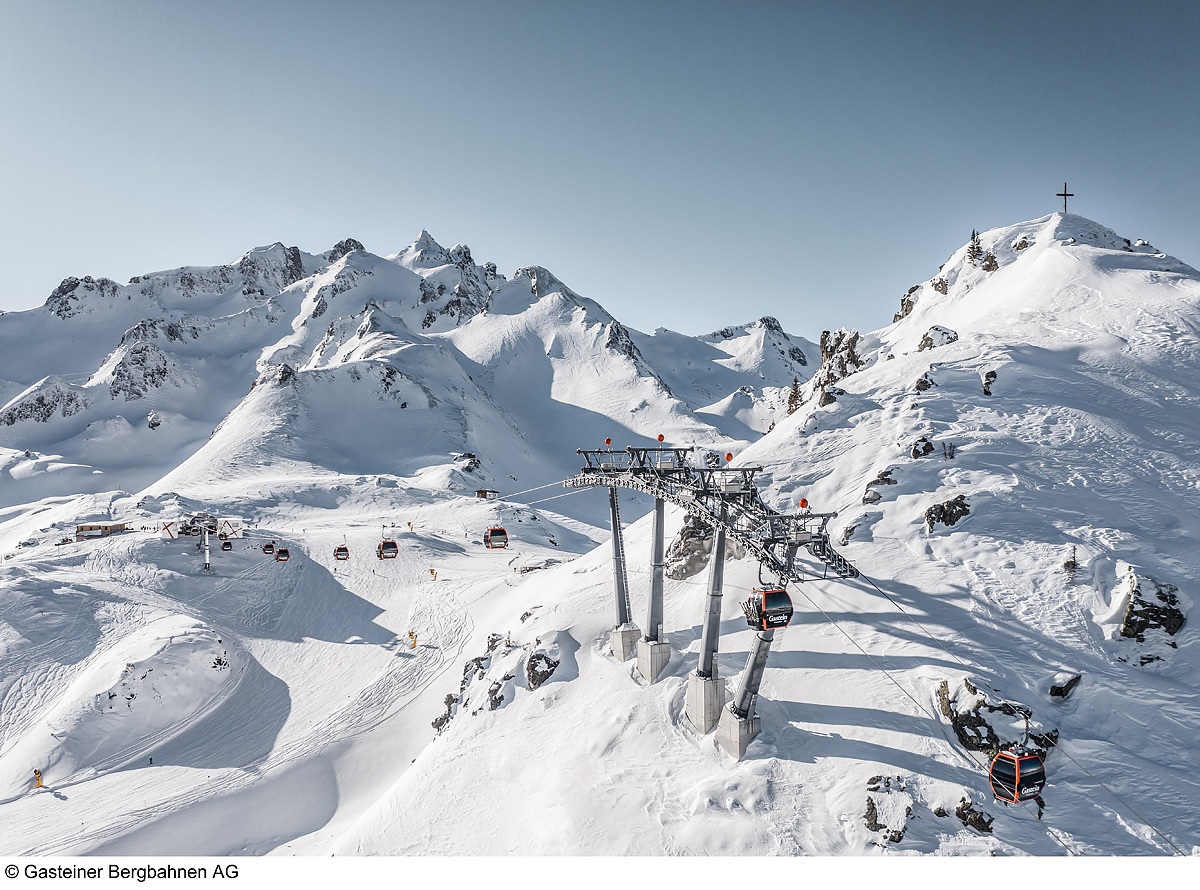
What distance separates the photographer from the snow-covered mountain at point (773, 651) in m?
18.8

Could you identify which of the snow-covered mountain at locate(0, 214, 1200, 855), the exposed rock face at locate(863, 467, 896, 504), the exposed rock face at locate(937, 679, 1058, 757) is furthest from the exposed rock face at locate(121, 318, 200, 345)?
the exposed rock face at locate(937, 679, 1058, 757)

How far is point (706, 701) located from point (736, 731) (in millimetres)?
1938

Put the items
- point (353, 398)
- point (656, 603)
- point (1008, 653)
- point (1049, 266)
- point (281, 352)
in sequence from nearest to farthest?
point (1008, 653) → point (656, 603) → point (1049, 266) → point (353, 398) → point (281, 352)

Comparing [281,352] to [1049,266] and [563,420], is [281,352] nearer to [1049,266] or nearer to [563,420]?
[563,420]

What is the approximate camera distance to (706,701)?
74.2 ft

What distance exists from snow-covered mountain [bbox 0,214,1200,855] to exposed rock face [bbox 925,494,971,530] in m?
0.10

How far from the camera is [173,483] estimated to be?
89.1m

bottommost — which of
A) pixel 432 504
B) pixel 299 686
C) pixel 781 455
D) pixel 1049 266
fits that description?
pixel 299 686

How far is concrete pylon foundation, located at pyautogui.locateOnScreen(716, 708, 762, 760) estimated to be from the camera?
20.8 meters

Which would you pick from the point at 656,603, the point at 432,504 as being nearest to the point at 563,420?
the point at 432,504

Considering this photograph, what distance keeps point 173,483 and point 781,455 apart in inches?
3517

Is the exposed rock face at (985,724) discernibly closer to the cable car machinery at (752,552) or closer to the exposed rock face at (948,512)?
the cable car machinery at (752,552)

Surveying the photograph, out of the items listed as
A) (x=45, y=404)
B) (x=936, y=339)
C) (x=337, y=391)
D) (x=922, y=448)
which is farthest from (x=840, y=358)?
(x=45, y=404)

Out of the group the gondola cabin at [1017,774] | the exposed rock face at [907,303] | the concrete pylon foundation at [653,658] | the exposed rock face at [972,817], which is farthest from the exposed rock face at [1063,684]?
the exposed rock face at [907,303]
